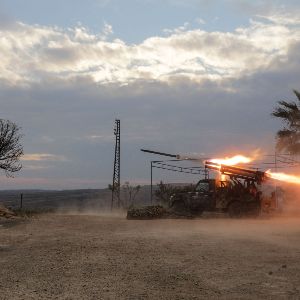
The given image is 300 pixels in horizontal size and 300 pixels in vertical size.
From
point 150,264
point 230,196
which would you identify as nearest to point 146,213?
point 230,196

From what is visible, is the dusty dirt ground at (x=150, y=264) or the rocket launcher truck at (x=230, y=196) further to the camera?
the rocket launcher truck at (x=230, y=196)

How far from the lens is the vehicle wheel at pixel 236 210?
25.6 meters

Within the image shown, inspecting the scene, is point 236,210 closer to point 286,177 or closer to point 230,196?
point 230,196

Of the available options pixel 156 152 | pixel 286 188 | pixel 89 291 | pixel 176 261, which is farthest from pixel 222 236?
pixel 286 188

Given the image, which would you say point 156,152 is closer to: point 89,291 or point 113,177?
point 113,177

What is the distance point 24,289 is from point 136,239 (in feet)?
22.8

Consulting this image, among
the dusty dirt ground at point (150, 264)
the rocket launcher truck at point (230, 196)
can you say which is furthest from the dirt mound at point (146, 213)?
the dusty dirt ground at point (150, 264)

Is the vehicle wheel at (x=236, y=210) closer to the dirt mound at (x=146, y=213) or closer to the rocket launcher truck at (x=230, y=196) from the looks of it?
the rocket launcher truck at (x=230, y=196)

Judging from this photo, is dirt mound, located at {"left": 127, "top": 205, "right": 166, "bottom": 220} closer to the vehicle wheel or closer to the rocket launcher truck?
the rocket launcher truck

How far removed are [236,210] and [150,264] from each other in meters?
15.5

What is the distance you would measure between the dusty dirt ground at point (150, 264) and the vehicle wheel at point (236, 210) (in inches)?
297

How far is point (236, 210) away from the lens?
1012 inches

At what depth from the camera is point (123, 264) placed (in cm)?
1102

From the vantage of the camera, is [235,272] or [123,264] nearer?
[235,272]
